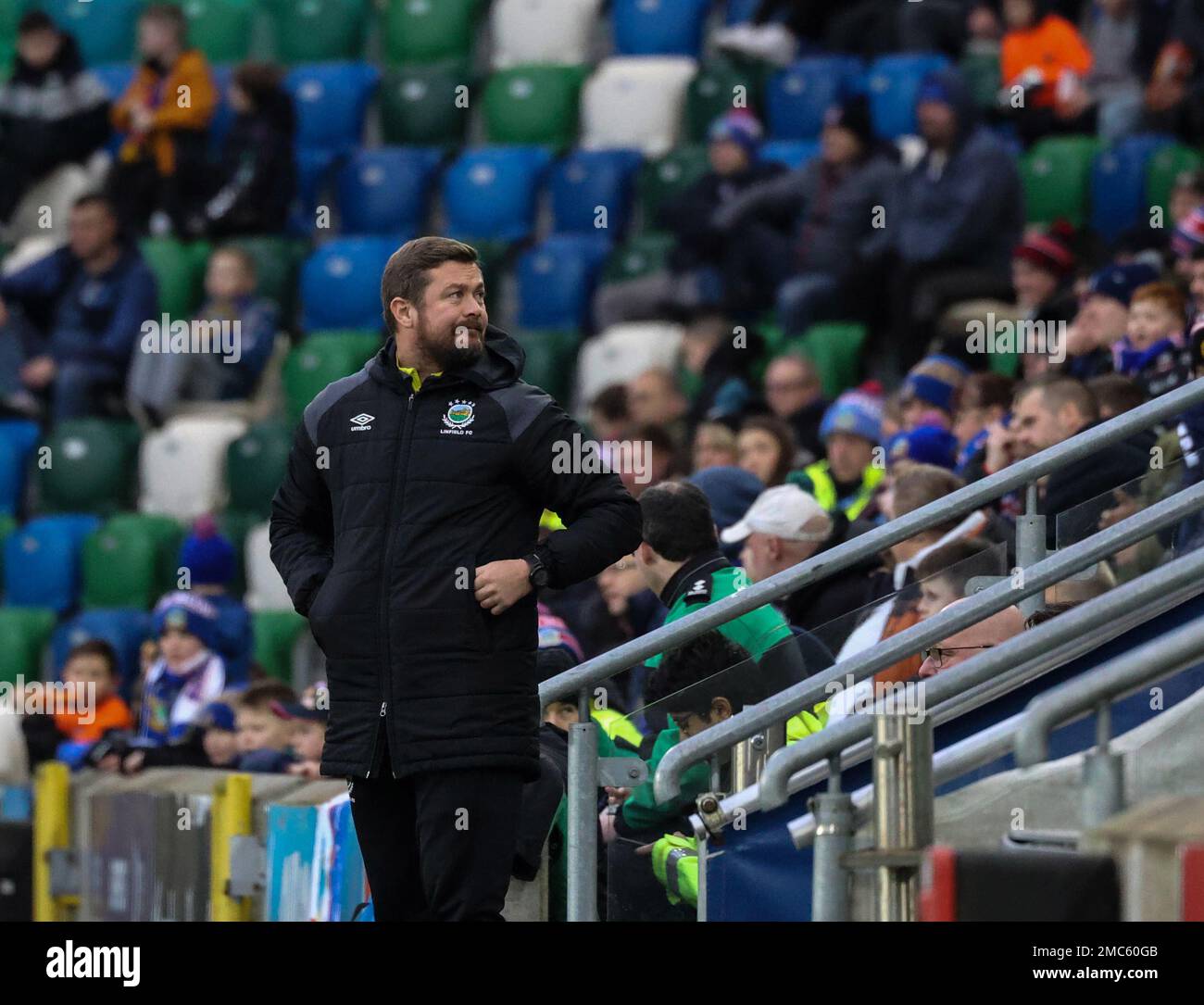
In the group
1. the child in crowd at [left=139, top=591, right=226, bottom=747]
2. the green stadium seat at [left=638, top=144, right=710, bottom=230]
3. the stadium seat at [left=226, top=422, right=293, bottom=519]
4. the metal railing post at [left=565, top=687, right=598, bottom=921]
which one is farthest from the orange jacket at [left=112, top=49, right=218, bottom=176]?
the metal railing post at [left=565, top=687, right=598, bottom=921]

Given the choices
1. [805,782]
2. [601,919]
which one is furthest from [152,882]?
[805,782]

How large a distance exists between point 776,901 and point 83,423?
27.2 ft

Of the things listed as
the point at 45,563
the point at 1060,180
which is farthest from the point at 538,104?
the point at 45,563

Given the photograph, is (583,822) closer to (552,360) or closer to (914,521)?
(914,521)

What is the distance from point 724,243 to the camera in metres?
12.0

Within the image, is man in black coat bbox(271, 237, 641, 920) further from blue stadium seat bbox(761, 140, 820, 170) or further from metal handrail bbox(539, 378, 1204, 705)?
blue stadium seat bbox(761, 140, 820, 170)

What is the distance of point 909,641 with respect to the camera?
5543 millimetres

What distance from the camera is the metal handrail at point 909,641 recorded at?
548 cm

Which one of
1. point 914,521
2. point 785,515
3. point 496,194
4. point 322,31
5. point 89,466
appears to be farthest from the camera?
point 322,31

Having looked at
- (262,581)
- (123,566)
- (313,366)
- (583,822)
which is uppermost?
(313,366)

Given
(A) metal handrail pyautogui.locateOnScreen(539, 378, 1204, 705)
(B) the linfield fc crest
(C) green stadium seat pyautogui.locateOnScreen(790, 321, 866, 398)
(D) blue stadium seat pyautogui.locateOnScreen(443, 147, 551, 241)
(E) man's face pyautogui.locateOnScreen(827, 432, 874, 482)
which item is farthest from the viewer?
(D) blue stadium seat pyautogui.locateOnScreen(443, 147, 551, 241)

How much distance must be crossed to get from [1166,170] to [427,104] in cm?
471

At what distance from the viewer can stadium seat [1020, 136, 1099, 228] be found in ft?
37.9

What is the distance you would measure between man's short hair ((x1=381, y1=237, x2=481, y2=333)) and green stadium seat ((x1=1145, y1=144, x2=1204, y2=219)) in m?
6.44
